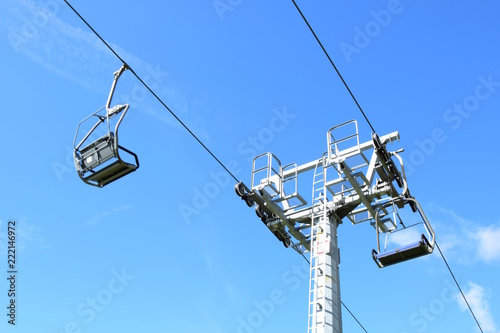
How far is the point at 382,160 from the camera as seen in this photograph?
12742mm

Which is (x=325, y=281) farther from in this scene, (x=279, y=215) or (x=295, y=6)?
(x=295, y=6)

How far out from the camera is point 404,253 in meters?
11.1

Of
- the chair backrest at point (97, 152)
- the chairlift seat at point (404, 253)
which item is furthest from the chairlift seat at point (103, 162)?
the chairlift seat at point (404, 253)

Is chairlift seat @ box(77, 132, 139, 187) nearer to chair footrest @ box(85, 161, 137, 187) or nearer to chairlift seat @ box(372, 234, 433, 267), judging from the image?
chair footrest @ box(85, 161, 137, 187)

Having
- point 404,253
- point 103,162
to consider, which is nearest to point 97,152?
point 103,162

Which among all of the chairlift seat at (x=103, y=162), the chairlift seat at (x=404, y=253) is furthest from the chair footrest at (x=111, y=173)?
the chairlift seat at (x=404, y=253)

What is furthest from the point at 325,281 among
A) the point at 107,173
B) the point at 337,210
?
the point at 107,173

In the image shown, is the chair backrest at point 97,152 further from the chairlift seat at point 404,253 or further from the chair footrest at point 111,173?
the chairlift seat at point 404,253

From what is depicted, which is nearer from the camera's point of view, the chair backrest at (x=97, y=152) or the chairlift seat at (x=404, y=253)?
the chair backrest at (x=97, y=152)

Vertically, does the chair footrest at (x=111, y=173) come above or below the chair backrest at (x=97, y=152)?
below

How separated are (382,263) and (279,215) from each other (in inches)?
120

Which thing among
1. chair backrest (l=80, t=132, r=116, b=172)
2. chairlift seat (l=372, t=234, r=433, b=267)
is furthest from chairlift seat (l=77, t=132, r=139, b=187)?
chairlift seat (l=372, t=234, r=433, b=267)

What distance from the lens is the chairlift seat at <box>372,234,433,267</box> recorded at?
10938mm

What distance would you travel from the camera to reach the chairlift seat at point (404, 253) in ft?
35.9
